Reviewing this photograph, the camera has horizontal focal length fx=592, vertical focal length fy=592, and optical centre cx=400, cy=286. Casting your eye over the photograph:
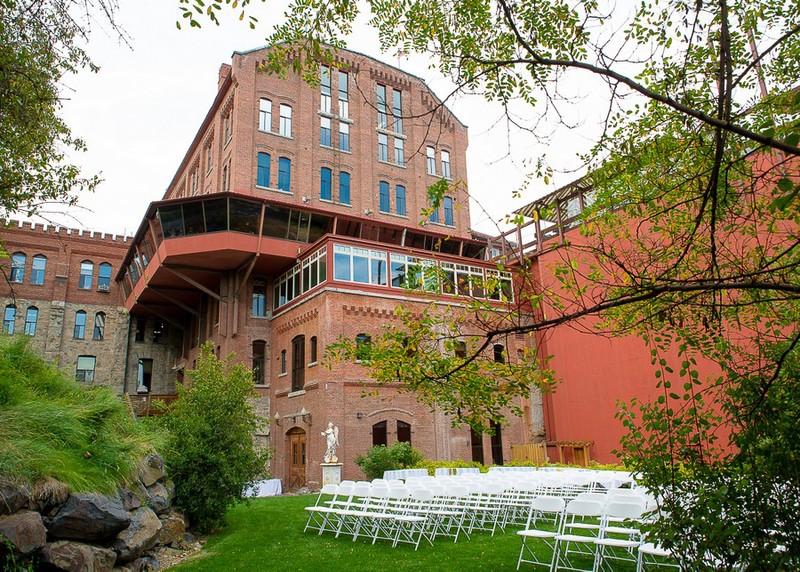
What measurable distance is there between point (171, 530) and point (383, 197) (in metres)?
25.5

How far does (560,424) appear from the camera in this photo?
27.0m

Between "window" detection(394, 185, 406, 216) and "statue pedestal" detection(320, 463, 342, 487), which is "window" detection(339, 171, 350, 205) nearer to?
"window" detection(394, 185, 406, 216)

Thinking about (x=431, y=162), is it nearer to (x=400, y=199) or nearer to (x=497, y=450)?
(x=400, y=199)

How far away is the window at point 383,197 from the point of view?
110 ft

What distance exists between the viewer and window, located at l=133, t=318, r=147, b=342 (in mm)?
38719

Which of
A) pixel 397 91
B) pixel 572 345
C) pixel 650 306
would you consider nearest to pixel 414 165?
pixel 397 91

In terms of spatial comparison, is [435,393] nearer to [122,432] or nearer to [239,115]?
[122,432]

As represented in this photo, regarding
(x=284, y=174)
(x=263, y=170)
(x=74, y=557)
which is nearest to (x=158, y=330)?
(x=263, y=170)

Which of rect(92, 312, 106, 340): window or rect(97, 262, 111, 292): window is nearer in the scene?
rect(92, 312, 106, 340): window

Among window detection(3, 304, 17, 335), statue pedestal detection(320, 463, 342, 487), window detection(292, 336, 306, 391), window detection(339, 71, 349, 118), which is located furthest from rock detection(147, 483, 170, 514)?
window detection(3, 304, 17, 335)

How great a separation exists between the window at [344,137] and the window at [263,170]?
14.9 feet

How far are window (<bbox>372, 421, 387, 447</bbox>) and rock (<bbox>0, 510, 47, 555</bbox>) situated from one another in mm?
17876

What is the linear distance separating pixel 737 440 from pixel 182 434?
10.1 meters

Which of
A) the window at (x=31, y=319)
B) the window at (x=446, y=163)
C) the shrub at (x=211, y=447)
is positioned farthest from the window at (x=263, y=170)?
the window at (x=31, y=319)
